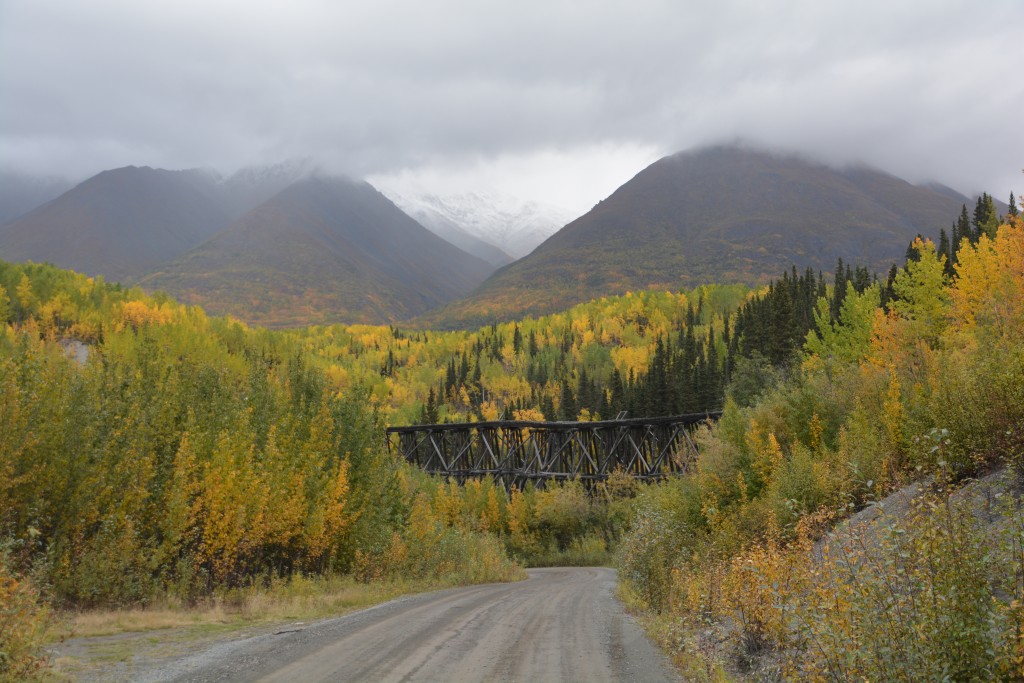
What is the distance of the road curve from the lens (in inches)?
384

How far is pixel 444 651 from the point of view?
11477mm

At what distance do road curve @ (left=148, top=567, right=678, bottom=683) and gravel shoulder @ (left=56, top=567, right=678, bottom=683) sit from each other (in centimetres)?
2

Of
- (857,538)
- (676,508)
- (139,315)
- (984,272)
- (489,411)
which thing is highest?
(139,315)

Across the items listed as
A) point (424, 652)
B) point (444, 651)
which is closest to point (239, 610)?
point (424, 652)

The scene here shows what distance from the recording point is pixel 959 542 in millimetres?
6473

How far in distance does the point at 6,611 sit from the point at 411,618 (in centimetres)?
862

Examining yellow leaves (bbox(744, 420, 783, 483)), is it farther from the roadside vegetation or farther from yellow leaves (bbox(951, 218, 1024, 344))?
yellow leaves (bbox(951, 218, 1024, 344))

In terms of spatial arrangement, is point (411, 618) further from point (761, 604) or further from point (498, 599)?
point (761, 604)

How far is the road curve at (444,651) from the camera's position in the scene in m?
9.75

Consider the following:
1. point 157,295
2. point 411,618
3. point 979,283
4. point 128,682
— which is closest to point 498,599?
point 411,618

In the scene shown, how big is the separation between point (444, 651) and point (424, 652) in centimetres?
37

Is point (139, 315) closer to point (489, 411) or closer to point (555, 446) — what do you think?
point (489, 411)

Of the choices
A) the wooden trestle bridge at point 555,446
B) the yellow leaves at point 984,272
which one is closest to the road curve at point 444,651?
the yellow leaves at point 984,272

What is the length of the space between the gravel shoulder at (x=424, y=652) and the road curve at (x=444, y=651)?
0.02 metres
